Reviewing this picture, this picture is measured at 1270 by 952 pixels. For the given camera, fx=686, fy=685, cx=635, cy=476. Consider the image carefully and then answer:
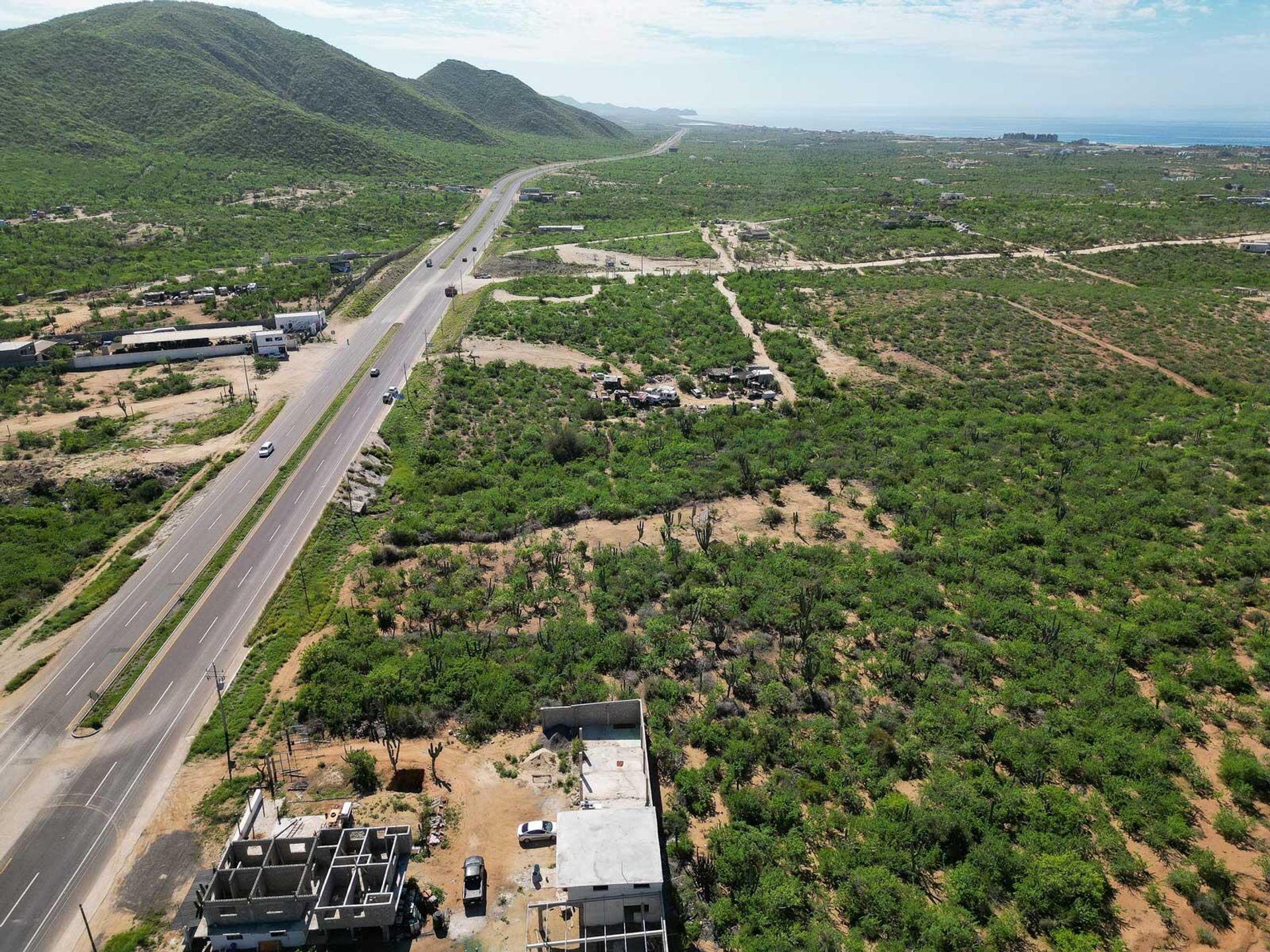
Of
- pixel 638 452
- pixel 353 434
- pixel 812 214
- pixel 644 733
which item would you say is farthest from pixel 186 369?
pixel 812 214

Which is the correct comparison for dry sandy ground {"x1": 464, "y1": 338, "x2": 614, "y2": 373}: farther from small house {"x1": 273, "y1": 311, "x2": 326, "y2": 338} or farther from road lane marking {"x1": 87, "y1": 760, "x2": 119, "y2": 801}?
road lane marking {"x1": 87, "y1": 760, "x2": 119, "y2": 801}

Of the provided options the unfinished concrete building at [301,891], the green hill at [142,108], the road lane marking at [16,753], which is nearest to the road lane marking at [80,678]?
the road lane marking at [16,753]

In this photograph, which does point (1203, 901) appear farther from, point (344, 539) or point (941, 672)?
point (344, 539)

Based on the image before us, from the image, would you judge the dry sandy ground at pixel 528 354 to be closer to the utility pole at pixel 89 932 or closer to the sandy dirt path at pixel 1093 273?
the utility pole at pixel 89 932

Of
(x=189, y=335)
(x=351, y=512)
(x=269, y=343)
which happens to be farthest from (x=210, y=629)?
(x=189, y=335)

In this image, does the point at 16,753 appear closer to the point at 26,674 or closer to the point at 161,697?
the point at 161,697
